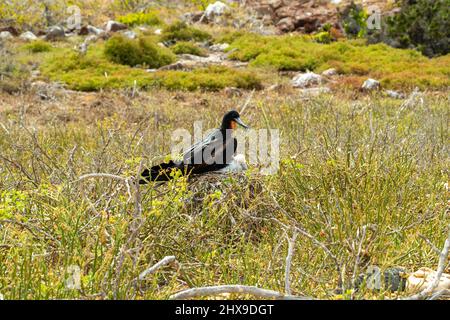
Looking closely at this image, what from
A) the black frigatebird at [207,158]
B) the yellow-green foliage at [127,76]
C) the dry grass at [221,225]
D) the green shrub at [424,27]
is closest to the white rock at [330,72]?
the yellow-green foliage at [127,76]

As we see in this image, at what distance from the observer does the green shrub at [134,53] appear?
12.8m

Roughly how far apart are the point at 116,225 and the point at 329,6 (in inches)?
731

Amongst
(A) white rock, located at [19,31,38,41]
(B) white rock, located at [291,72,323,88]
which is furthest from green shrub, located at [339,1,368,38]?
(A) white rock, located at [19,31,38,41]

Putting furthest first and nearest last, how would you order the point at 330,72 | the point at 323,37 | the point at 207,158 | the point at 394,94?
the point at 323,37, the point at 330,72, the point at 394,94, the point at 207,158

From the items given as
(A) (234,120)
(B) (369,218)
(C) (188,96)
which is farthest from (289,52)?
(B) (369,218)

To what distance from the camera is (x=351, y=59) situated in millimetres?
13477

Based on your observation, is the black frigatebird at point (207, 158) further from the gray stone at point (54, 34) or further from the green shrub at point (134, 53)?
the gray stone at point (54, 34)

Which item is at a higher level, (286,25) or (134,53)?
(286,25)

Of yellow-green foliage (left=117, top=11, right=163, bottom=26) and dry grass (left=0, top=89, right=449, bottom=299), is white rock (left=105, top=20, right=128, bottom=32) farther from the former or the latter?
dry grass (left=0, top=89, right=449, bottom=299)

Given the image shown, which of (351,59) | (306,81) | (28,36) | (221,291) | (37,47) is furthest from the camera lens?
(28,36)

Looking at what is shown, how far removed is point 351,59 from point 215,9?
687 cm

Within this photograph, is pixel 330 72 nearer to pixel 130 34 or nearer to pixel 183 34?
pixel 183 34

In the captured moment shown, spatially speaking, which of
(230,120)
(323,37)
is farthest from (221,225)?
(323,37)
